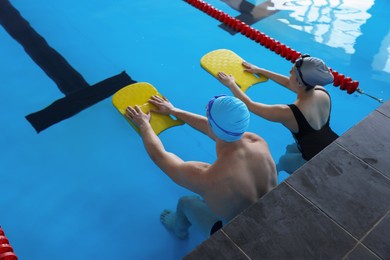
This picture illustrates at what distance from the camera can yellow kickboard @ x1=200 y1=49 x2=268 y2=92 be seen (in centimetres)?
312

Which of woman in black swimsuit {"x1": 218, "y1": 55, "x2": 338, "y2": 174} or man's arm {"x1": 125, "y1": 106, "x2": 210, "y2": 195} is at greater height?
man's arm {"x1": 125, "y1": 106, "x2": 210, "y2": 195}

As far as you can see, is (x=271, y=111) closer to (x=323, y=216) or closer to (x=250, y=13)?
(x=323, y=216)

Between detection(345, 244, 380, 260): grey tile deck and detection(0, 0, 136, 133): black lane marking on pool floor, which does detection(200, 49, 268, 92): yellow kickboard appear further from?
detection(345, 244, 380, 260): grey tile deck

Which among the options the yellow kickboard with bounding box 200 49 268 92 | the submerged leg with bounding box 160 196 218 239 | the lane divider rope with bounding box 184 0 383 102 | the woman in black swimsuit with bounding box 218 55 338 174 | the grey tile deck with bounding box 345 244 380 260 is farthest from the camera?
the lane divider rope with bounding box 184 0 383 102

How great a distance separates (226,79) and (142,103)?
832 mm

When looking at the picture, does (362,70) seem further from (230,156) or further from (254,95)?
(230,156)

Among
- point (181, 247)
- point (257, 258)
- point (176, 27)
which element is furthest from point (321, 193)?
point (176, 27)

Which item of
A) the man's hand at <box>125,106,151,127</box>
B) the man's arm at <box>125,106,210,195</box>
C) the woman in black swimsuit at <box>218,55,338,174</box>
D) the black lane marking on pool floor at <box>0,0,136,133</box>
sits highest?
the black lane marking on pool floor at <box>0,0,136,133</box>

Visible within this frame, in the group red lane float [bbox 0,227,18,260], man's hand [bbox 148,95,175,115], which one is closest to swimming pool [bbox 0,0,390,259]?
red lane float [bbox 0,227,18,260]

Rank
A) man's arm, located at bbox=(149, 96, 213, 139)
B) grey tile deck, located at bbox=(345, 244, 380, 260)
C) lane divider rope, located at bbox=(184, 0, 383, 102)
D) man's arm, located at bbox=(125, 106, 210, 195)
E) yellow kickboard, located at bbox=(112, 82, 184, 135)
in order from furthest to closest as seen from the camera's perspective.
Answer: lane divider rope, located at bbox=(184, 0, 383, 102), yellow kickboard, located at bbox=(112, 82, 184, 135), man's arm, located at bbox=(149, 96, 213, 139), man's arm, located at bbox=(125, 106, 210, 195), grey tile deck, located at bbox=(345, 244, 380, 260)

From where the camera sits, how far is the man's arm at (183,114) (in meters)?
2.40

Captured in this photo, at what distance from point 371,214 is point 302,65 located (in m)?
1.07

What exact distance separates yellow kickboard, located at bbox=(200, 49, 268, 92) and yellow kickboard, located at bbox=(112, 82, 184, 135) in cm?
73

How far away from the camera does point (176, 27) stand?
4.41 metres
